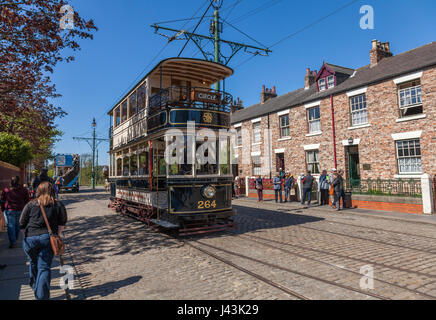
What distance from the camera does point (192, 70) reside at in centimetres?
985

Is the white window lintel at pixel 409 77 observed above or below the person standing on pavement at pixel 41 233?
above

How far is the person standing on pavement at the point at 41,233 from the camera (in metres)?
3.79

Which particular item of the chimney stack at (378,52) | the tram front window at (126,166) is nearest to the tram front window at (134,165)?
the tram front window at (126,166)

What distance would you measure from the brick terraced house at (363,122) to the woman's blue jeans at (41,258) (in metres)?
15.6

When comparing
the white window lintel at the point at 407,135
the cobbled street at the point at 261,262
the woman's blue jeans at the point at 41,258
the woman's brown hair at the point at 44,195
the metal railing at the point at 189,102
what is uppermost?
the metal railing at the point at 189,102

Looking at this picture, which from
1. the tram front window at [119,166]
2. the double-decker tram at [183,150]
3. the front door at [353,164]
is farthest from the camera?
the front door at [353,164]

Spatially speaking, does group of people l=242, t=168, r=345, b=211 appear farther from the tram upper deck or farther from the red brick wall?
the tram upper deck

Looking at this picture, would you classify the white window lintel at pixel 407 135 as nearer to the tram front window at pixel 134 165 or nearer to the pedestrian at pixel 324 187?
the pedestrian at pixel 324 187

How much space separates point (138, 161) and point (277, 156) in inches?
560

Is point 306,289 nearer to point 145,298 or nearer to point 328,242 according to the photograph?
point 145,298

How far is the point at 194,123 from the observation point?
330 inches

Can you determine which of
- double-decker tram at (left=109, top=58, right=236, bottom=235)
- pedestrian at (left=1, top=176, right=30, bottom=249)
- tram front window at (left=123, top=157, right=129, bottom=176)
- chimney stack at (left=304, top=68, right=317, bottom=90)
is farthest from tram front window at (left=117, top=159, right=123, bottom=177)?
chimney stack at (left=304, top=68, right=317, bottom=90)

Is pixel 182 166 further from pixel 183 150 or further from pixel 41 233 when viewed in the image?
pixel 41 233

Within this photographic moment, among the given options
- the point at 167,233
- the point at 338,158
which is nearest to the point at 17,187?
the point at 167,233
